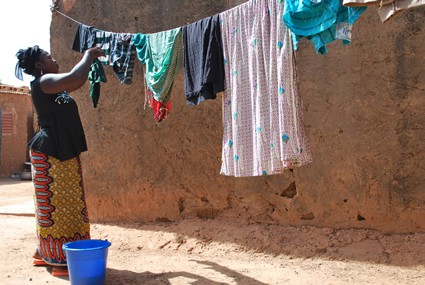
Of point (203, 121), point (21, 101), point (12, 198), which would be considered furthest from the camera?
point (21, 101)

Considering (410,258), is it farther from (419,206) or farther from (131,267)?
(131,267)

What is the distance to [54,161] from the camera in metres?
3.05

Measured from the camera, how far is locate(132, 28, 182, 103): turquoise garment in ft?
11.5

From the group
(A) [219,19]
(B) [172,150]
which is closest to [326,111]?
(A) [219,19]

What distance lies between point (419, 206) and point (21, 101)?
12.2m

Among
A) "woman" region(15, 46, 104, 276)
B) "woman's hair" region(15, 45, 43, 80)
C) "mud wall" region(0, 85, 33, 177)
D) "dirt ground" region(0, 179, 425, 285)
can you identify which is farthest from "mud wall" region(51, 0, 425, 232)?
"mud wall" region(0, 85, 33, 177)

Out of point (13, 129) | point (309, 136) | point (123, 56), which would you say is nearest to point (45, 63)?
point (123, 56)

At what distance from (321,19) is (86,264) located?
211 cm

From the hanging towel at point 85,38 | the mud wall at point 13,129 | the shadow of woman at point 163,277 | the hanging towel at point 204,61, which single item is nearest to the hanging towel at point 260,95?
the hanging towel at point 204,61

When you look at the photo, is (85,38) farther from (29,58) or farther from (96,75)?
(29,58)

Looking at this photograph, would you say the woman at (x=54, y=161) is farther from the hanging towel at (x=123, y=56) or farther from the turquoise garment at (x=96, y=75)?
the turquoise garment at (x=96, y=75)

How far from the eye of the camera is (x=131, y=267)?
3.46 metres

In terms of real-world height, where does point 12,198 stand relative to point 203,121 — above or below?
below

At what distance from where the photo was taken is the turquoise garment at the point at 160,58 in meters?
3.51
